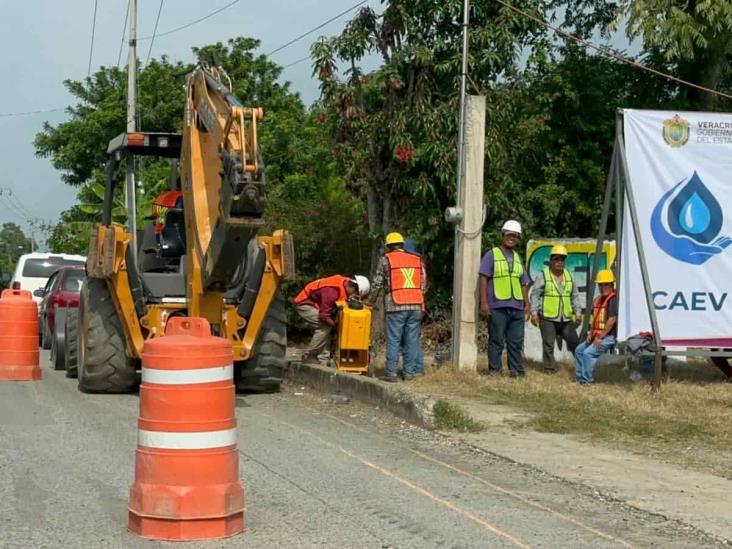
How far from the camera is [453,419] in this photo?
994 centimetres

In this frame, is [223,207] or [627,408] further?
[627,408]

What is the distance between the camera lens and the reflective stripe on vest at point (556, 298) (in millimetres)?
13852

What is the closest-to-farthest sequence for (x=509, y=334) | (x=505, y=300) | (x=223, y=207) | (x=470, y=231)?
(x=223, y=207) < (x=505, y=300) < (x=509, y=334) < (x=470, y=231)

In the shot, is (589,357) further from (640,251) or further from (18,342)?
(18,342)

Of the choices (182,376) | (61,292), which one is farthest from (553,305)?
(61,292)

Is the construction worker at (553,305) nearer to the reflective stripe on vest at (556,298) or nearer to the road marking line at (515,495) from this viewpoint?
the reflective stripe on vest at (556,298)

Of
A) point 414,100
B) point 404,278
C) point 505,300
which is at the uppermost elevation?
point 414,100

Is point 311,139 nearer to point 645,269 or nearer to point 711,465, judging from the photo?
point 645,269

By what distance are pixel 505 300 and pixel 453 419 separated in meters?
3.45

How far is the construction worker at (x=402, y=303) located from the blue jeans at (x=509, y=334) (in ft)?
3.30

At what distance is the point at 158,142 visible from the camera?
42.7 ft

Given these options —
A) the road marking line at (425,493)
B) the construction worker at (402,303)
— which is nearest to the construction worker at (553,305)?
the construction worker at (402,303)

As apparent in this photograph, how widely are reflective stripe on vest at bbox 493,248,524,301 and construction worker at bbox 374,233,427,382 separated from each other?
98cm

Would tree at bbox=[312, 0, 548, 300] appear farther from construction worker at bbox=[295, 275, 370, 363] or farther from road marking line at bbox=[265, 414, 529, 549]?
road marking line at bbox=[265, 414, 529, 549]
